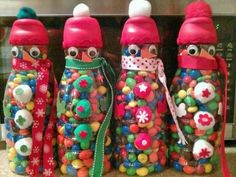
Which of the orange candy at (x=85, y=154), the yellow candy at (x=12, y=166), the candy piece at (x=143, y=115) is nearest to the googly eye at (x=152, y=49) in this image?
the candy piece at (x=143, y=115)

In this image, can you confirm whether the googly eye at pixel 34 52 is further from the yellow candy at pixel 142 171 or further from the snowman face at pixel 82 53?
the yellow candy at pixel 142 171

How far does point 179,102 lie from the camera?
59 centimetres

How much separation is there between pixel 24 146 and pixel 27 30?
0.21 m

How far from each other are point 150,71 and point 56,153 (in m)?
0.24

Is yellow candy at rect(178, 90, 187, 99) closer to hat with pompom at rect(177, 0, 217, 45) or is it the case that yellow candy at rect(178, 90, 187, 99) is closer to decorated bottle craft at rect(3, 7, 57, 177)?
hat with pompom at rect(177, 0, 217, 45)

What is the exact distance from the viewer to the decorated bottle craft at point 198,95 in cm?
56

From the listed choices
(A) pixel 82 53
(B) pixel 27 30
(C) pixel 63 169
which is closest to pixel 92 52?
(A) pixel 82 53

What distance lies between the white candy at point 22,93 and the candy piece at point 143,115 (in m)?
0.19

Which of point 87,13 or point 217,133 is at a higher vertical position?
point 87,13

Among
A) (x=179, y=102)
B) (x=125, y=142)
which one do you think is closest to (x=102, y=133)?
(x=125, y=142)

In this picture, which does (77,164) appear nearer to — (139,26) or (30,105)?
(30,105)

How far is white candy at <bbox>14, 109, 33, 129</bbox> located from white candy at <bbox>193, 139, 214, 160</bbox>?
0.30 m

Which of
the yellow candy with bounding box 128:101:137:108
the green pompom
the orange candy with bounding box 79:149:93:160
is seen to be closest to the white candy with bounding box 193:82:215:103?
the yellow candy with bounding box 128:101:137:108

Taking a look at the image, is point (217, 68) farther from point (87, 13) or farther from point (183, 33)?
point (87, 13)
